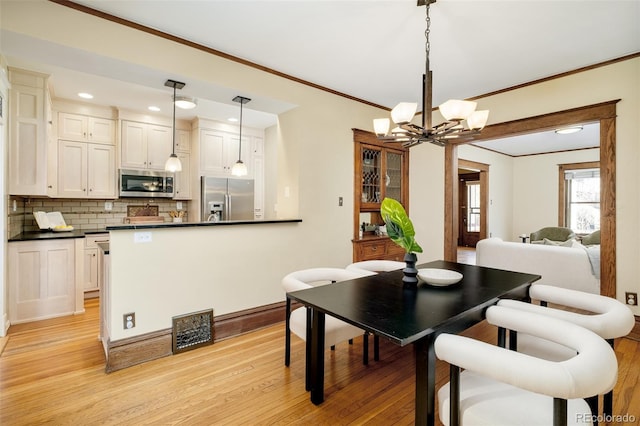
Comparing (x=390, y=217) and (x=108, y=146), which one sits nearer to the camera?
(x=390, y=217)

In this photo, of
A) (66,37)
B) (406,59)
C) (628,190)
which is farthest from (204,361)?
(628,190)

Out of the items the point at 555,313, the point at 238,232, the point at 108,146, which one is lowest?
the point at 555,313

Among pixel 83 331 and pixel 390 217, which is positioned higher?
pixel 390 217

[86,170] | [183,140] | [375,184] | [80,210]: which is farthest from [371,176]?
[80,210]

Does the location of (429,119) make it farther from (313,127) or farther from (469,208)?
(469,208)

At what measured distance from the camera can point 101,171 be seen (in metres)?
4.30

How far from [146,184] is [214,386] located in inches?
138

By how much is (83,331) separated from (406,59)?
4.05 metres

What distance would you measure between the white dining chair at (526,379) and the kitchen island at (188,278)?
84.2 inches

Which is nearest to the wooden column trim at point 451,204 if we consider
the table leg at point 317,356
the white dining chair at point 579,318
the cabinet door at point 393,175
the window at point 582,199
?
the cabinet door at point 393,175

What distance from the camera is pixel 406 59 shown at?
9.27ft

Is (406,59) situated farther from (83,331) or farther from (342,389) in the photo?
(83,331)

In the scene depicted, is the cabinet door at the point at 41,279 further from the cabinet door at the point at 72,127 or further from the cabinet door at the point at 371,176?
the cabinet door at the point at 371,176

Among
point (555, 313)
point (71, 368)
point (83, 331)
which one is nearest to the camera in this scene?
point (555, 313)
